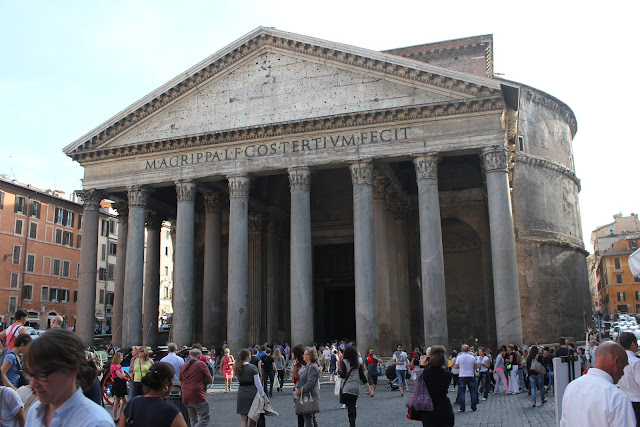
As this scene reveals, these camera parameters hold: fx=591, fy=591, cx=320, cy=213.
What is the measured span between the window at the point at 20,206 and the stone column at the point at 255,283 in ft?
55.5

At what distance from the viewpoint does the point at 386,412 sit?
11.1 meters

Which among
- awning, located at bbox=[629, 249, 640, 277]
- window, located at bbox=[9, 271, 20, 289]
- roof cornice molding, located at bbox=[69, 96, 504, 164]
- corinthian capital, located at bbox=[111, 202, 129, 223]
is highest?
roof cornice molding, located at bbox=[69, 96, 504, 164]

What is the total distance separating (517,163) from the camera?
30.6m

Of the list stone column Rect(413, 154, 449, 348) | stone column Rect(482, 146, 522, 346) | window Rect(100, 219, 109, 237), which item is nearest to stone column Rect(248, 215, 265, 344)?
stone column Rect(413, 154, 449, 348)

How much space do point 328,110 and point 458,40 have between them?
11.5 m

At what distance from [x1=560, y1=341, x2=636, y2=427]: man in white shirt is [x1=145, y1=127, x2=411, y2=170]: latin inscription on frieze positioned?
1551 centimetres

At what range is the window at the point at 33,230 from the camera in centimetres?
3491

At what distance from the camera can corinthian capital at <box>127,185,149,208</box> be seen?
70.2 ft

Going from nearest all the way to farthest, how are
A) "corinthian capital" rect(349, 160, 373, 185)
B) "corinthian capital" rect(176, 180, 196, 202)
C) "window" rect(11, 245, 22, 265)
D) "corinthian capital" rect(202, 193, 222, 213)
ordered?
1. "corinthian capital" rect(349, 160, 373, 185)
2. "corinthian capital" rect(176, 180, 196, 202)
3. "corinthian capital" rect(202, 193, 222, 213)
4. "window" rect(11, 245, 22, 265)

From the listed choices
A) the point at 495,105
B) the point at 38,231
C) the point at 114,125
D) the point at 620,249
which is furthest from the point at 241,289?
the point at 620,249

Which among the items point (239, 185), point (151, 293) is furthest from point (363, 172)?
point (151, 293)

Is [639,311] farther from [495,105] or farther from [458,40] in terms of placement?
[495,105]

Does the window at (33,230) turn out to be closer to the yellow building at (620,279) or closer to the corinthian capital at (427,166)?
the corinthian capital at (427,166)

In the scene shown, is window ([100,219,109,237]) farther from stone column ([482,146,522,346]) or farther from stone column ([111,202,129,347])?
stone column ([482,146,522,346])
